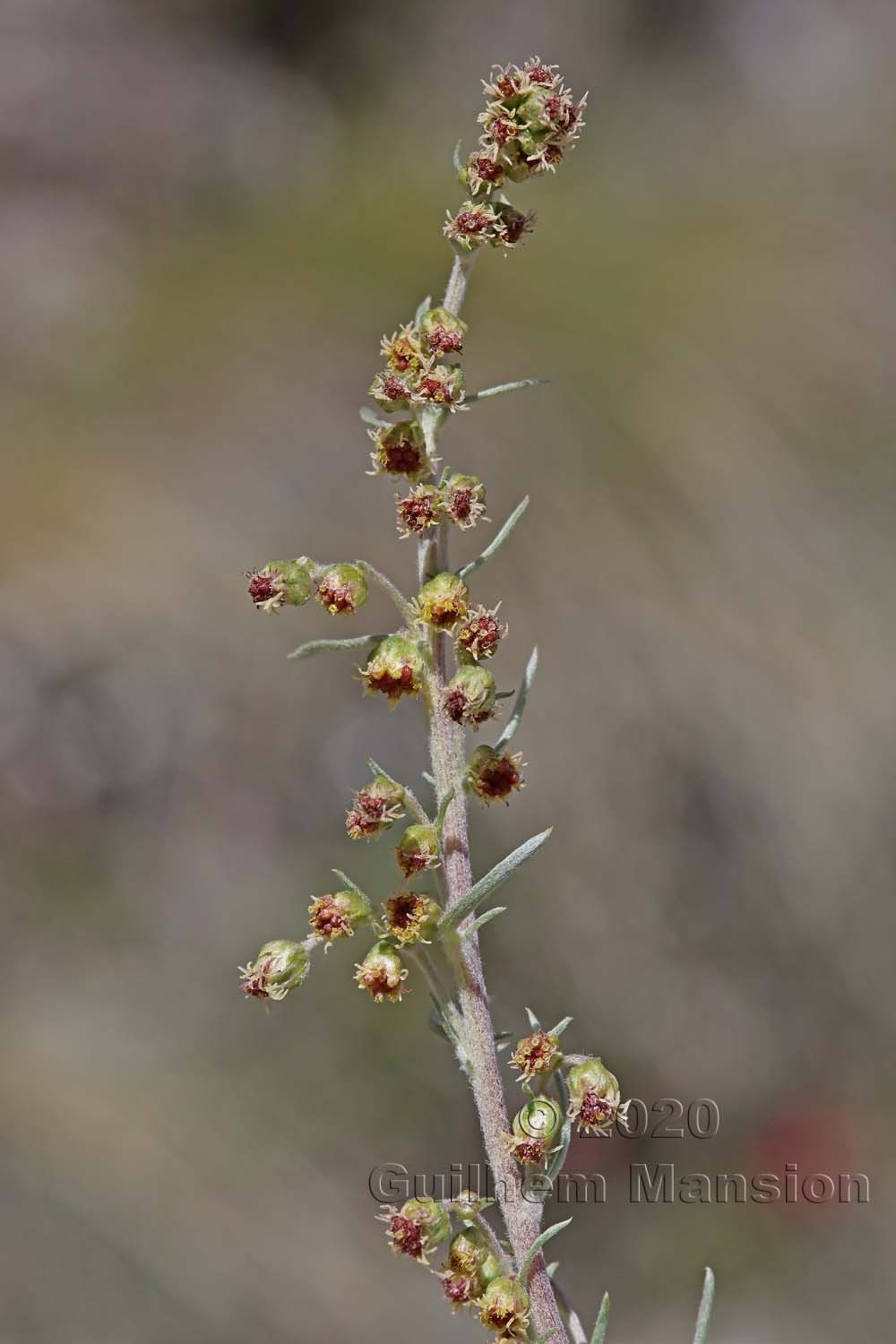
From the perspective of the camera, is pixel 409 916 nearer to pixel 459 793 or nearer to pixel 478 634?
pixel 459 793

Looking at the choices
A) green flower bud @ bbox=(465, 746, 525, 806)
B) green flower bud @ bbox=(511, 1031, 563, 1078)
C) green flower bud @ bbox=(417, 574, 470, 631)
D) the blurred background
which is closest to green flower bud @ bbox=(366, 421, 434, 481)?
green flower bud @ bbox=(417, 574, 470, 631)

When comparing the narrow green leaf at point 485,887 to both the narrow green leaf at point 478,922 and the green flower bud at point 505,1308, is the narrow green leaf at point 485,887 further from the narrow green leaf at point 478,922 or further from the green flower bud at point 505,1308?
the green flower bud at point 505,1308

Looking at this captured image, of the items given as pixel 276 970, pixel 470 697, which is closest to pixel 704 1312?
pixel 276 970

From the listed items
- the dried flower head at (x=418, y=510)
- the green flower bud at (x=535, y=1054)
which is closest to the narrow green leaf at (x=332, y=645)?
the dried flower head at (x=418, y=510)

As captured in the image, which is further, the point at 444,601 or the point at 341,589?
the point at 341,589

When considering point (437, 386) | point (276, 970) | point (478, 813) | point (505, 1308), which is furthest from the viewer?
point (478, 813)
